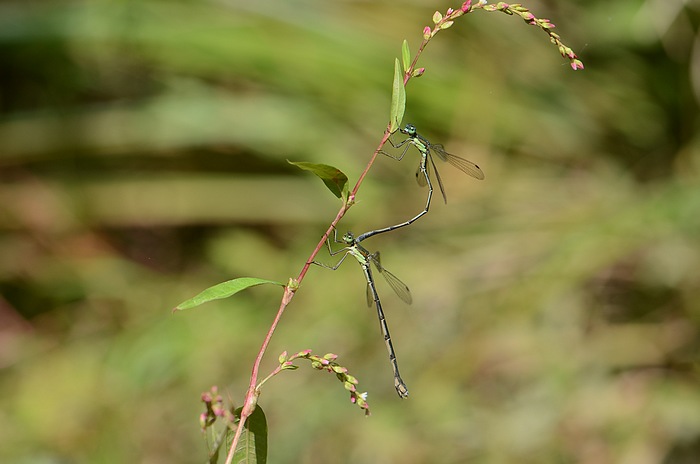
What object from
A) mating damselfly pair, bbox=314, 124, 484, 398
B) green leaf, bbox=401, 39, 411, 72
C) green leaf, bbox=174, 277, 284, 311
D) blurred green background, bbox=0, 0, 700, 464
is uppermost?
green leaf, bbox=401, 39, 411, 72

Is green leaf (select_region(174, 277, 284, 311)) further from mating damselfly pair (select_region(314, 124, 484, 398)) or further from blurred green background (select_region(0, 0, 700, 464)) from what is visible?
blurred green background (select_region(0, 0, 700, 464))

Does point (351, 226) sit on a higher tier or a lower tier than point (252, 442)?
lower

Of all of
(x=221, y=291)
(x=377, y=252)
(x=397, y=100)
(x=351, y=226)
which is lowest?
(x=351, y=226)

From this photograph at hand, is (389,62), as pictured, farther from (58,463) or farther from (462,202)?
(58,463)

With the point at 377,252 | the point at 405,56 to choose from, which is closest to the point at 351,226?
the point at 377,252

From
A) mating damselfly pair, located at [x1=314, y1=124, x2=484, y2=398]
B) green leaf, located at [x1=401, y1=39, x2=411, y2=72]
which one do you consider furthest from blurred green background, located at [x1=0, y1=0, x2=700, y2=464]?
green leaf, located at [x1=401, y1=39, x2=411, y2=72]

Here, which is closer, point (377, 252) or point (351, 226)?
point (377, 252)

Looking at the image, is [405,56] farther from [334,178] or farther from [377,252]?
[377,252]
